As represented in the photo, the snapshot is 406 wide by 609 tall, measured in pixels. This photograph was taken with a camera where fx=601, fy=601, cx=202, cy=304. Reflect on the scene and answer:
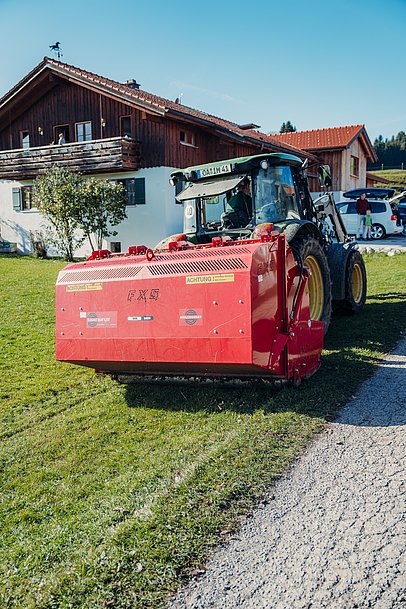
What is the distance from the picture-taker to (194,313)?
5.30m

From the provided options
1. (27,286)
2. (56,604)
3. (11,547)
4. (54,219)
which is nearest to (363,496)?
(56,604)

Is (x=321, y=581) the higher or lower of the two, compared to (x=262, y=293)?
lower

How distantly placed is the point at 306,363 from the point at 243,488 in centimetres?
224

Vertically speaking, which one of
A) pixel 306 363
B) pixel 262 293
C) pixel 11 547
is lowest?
pixel 11 547

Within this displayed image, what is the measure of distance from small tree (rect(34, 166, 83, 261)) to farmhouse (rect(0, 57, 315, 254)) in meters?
1.48

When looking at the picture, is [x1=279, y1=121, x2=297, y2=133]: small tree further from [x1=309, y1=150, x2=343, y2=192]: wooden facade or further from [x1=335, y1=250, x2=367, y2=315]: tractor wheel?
[x1=335, y1=250, x2=367, y2=315]: tractor wheel

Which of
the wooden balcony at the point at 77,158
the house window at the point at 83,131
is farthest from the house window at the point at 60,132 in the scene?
the wooden balcony at the point at 77,158

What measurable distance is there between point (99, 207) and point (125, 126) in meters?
4.26

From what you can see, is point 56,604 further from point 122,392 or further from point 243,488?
point 122,392

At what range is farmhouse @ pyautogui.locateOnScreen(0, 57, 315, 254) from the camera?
22672 mm

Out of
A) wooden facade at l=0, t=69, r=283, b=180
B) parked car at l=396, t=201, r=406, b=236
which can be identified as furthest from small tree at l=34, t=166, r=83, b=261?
parked car at l=396, t=201, r=406, b=236

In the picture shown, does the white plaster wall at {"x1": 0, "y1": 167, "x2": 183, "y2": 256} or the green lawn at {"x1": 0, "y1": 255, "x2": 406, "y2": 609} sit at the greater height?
the white plaster wall at {"x1": 0, "y1": 167, "x2": 183, "y2": 256}

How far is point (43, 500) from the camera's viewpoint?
4.22 meters

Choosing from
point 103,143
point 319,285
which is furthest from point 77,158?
point 319,285
